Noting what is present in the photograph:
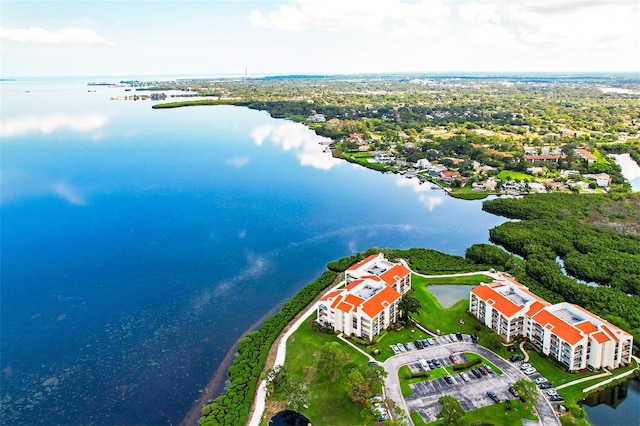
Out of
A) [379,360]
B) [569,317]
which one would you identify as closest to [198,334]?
[379,360]

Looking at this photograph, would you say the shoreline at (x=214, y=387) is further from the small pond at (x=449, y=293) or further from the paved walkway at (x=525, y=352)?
the paved walkway at (x=525, y=352)

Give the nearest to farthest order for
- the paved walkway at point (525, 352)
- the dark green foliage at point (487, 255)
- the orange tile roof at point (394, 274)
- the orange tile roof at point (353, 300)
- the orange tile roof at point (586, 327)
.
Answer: the orange tile roof at point (586, 327) < the paved walkway at point (525, 352) < the orange tile roof at point (353, 300) < the orange tile roof at point (394, 274) < the dark green foliage at point (487, 255)

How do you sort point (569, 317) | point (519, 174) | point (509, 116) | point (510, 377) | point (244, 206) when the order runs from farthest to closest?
point (509, 116), point (519, 174), point (244, 206), point (569, 317), point (510, 377)

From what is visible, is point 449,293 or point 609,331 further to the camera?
point 449,293

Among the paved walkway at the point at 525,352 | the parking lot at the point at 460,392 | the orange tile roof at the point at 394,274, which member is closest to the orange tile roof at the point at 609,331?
the paved walkway at the point at 525,352

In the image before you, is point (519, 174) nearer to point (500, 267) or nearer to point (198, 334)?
point (500, 267)

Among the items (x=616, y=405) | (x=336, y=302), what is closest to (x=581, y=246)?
(x=616, y=405)

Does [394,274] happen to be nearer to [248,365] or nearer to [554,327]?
[554,327]
